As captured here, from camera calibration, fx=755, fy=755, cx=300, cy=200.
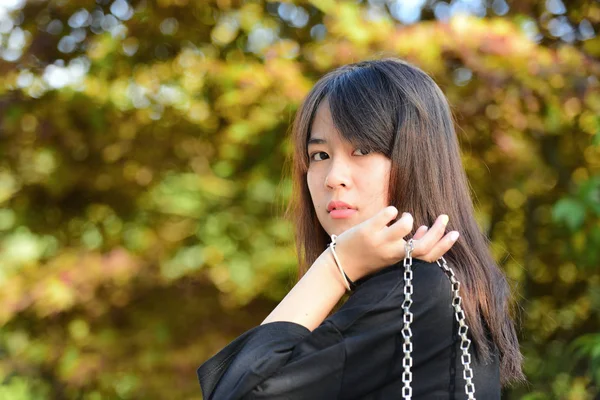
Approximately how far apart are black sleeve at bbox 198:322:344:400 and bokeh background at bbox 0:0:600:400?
7.04 feet

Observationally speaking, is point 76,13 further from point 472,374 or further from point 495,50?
point 472,374

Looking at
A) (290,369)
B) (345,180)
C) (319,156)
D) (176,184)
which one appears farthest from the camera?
(176,184)

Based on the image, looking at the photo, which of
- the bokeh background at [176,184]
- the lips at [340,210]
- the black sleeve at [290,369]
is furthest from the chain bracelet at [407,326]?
the bokeh background at [176,184]

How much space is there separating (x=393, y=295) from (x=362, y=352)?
0.11 metres

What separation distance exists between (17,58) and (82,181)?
0.71 metres

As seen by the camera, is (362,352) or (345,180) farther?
(345,180)

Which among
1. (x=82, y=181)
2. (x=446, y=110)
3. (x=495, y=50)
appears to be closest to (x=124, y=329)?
(x=82, y=181)

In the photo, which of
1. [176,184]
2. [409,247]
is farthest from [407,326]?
[176,184]

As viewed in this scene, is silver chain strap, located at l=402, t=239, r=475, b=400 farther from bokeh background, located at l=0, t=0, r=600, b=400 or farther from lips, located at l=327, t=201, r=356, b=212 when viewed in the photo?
bokeh background, located at l=0, t=0, r=600, b=400

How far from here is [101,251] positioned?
12.7ft

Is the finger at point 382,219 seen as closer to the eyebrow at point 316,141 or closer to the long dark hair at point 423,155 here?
the long dark hair at point 423,155

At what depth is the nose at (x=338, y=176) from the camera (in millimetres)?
1493

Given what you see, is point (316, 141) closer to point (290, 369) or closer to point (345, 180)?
point (345, 180)

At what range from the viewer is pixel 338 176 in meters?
1.49
